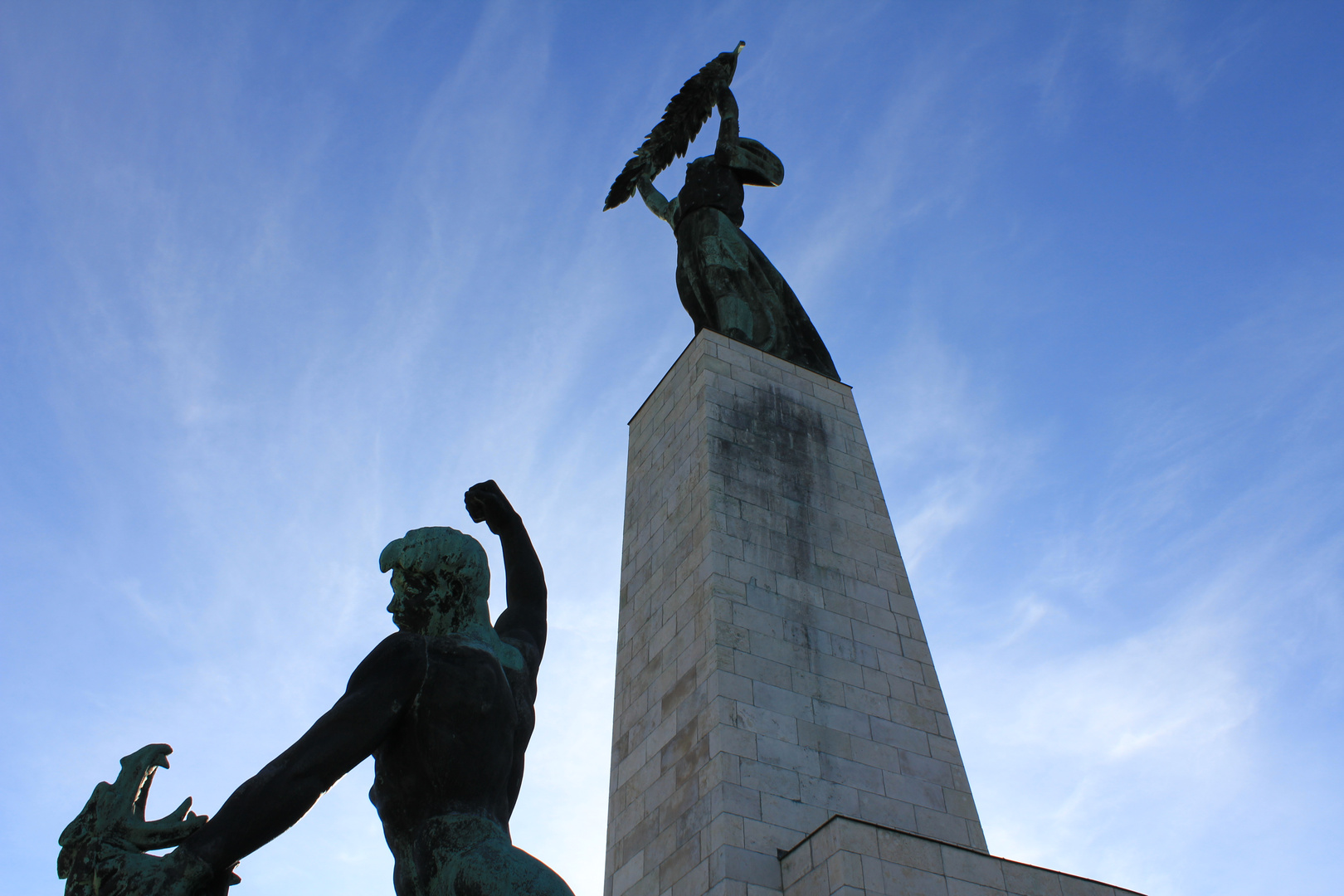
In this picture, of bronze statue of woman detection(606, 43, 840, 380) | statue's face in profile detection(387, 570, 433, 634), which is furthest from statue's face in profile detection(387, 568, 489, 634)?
bronze statue of woman detection(606, 43, 840, 380)

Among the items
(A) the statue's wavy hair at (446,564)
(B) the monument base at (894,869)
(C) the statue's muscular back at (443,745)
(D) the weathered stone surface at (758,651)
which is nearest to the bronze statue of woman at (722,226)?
(D) the weathered stone surface at (758,651)

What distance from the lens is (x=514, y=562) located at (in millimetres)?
3291

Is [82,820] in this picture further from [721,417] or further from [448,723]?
[721,417]

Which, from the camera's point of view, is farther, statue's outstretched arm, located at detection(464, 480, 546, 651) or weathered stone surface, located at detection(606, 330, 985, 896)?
weathered stone surface, located at detection(606, 330, 985, 896)

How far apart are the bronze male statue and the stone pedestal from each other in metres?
4.14

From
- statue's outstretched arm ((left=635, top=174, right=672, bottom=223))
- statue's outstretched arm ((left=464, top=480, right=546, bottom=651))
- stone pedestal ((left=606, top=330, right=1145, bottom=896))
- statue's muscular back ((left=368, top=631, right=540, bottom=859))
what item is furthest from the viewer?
statue's outstretched arm ((left=635, top=174, right=672, bottom=223))

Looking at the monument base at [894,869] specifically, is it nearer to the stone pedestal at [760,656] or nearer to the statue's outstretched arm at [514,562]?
the stone pedestal at [760,656]

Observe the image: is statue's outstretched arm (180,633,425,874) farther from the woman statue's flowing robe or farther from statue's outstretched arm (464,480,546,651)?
the woman statue's flowing robe

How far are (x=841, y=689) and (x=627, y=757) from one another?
1836mm

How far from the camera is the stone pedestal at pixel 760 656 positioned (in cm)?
693

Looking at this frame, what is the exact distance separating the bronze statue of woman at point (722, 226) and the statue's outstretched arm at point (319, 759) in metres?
8.71

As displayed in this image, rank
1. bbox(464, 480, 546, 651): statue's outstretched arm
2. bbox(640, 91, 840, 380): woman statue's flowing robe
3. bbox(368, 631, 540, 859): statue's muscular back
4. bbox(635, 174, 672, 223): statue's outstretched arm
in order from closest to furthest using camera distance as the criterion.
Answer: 1. bbox(368, 631, 540, 859): statue's muscular back
2. bbox(464, 480, 546, 651): statue's outstretched arm
3. bbox(640, 91, 840, 380): woman statue's flowing robe
4. bbox(635, 174, 672, 223): statue's outstretched arm

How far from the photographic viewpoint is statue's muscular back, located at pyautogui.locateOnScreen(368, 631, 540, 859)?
93.4 inches

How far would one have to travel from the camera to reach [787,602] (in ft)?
27.0
